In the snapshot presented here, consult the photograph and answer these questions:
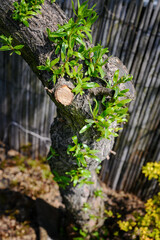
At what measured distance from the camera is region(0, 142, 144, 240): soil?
232 centimetres

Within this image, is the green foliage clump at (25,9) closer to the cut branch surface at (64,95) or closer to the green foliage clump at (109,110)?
the cut branch surface at (64,95)

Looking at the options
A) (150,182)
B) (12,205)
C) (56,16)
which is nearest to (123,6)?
(56,16)

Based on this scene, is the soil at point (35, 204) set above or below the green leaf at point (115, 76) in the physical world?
below

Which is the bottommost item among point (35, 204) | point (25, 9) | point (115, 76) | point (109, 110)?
point (35, 204)

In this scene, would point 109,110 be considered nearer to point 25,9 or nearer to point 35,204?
point 25,9

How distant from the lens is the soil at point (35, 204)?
2.32 meters

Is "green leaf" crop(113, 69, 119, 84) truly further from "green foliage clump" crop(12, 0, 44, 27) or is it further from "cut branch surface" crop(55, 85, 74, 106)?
"green foliage clump" crop(12, 0, 44, 27)

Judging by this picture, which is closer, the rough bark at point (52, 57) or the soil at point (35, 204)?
the rough bark at point (52, 57)

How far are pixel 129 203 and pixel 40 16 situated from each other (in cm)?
256

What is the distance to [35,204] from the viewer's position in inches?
104

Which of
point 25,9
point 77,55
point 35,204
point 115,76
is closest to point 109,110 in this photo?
point 115,76

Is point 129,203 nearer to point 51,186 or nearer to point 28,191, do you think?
point 51,186

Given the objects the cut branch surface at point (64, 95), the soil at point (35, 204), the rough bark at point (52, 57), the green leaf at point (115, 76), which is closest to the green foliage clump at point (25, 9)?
the rough bark at point (52, 57)

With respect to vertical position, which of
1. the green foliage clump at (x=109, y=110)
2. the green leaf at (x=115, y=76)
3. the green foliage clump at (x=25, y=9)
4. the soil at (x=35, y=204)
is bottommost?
the soil at (x=35, y=204)
